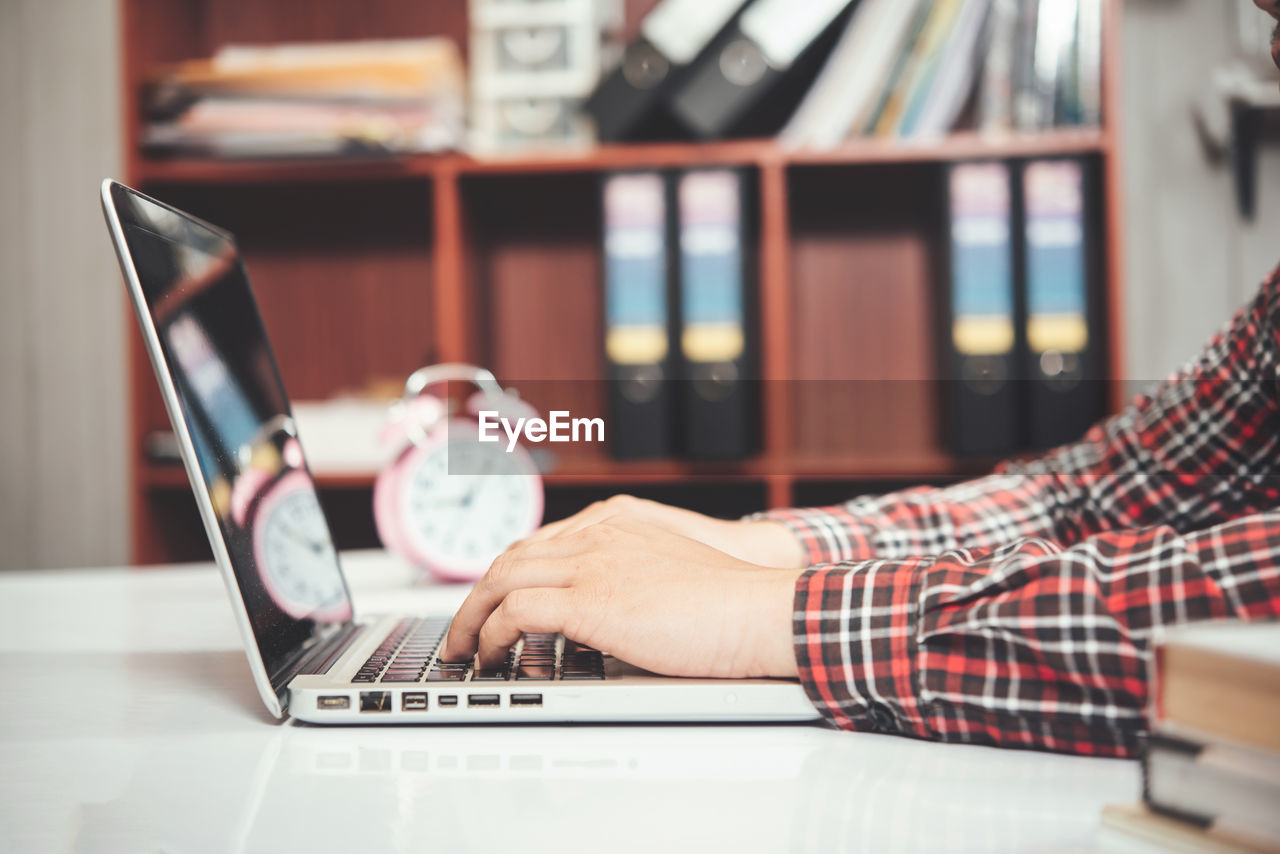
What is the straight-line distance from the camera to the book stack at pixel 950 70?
1.74 meters

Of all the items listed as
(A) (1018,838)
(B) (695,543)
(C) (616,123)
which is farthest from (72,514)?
(A) (1018,838)

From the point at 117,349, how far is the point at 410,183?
66cm

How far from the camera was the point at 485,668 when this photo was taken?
23.4 inches

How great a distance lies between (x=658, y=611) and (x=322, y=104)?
61.9 inches

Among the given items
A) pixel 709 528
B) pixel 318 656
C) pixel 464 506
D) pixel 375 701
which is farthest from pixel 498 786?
pixel 464 506

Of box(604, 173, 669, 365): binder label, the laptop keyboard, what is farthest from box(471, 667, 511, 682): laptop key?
box(604, 173, 669, 365): binder label

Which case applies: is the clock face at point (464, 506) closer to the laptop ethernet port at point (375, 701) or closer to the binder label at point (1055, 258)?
the laptop ethernet port at point (375, 701)

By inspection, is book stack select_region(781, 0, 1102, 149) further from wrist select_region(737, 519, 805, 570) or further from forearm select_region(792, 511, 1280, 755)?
forearm select_region(792, 511, 1280, 755)

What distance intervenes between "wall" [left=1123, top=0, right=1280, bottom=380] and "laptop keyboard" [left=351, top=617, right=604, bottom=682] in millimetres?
1726

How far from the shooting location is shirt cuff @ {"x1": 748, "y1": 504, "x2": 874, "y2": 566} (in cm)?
85

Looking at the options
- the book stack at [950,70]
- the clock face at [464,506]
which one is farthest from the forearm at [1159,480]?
the book stack at [950,70]

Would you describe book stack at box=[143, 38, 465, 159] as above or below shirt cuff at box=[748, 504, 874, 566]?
above

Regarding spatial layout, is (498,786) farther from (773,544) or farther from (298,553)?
(773,544)

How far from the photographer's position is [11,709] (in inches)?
24.1
